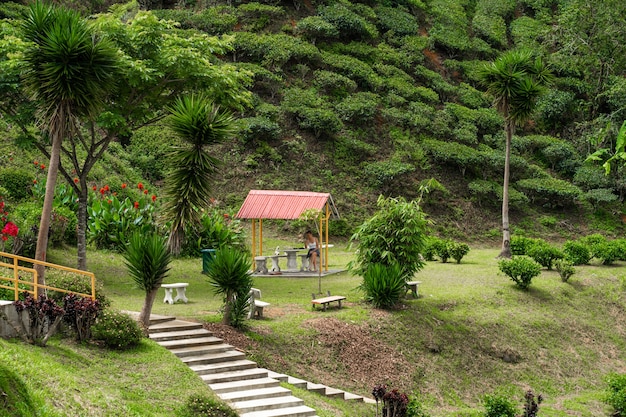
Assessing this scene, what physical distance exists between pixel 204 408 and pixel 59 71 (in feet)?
23.4

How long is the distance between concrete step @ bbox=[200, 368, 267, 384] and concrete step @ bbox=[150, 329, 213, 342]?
1413mm

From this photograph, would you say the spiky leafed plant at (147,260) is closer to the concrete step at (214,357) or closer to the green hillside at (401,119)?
the concrete step at (214,357)

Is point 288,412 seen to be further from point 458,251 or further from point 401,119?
point 401,119

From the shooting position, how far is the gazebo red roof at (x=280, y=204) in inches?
931

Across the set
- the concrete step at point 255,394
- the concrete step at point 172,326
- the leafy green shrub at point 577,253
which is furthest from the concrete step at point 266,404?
the leafy green shrub at point 577,253

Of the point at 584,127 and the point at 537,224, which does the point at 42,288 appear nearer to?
the point at 537,224

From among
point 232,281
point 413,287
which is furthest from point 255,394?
point 413,287

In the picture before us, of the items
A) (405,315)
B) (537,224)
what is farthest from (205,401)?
(537,224)

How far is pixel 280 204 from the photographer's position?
24172mm

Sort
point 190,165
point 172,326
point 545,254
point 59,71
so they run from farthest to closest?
1. point 545,254
2. point 190,165
3. point 172,326
4. point 59,71

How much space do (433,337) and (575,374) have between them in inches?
169

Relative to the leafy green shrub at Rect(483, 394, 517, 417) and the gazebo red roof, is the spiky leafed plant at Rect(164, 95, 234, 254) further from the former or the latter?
the leafy green shrub at Rect(483, 394, 517, 417)

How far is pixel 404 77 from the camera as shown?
137 feet

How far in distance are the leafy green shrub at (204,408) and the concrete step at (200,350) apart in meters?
2.58
